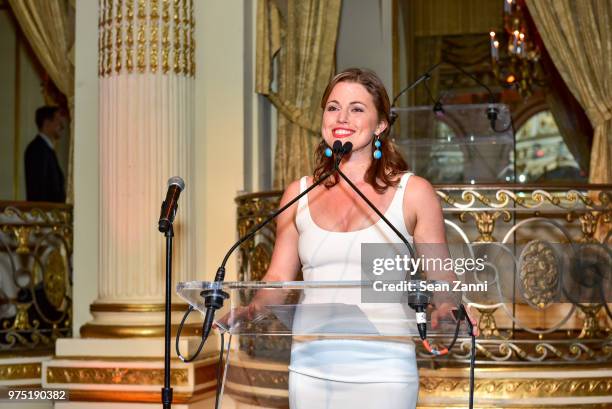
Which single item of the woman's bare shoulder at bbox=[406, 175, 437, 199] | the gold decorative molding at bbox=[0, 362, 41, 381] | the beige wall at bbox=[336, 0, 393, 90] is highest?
the beige wall at bbox=[336, 0, 393, 90]

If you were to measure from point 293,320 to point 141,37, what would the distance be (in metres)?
4.20

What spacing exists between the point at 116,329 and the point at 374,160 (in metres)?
3.71

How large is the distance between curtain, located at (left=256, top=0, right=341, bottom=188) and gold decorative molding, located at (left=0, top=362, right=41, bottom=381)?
6.61 feet

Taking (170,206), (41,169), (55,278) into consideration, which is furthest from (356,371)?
(41,169)

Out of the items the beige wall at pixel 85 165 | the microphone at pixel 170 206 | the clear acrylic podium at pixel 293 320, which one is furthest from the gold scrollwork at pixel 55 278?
the clear acrylic podium at pixel 293 320

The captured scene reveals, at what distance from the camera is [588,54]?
6.79m

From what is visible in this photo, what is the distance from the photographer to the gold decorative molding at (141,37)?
6.37 m

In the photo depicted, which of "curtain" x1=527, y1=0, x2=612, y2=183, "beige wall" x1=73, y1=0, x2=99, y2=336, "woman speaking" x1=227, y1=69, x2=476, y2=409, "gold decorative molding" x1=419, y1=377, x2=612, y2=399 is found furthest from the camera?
"beige wall" x1=73, y1=0, x2=99, y2=336

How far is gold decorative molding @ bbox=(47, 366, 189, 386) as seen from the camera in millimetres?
6020

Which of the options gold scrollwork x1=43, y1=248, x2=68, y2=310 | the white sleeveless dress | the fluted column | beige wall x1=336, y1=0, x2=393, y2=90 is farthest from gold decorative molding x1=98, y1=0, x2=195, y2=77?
the white sleeveless dress

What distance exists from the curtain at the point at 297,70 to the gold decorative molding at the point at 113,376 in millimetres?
1632

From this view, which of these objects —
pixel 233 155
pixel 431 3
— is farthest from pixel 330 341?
pixel 431 3

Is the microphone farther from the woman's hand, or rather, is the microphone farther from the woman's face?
the woman's hand

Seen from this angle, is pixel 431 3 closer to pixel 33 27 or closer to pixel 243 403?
pixel 33 27
